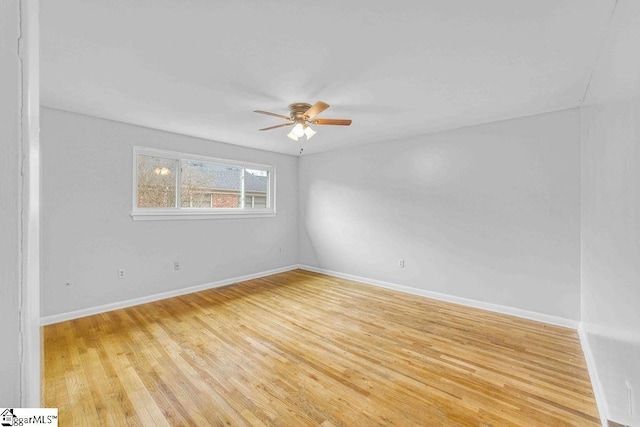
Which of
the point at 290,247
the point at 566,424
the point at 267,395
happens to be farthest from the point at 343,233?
the point at 566,424

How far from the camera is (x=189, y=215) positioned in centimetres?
418

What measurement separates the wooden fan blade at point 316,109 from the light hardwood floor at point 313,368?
7.15ft

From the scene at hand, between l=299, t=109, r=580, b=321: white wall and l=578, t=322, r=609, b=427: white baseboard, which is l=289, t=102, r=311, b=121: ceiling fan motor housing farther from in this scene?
l=578, t=322, r=609, b=427: white baseboard

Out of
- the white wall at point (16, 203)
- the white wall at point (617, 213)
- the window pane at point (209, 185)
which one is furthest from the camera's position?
the window pane at point (209, 185)

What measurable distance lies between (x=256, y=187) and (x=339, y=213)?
5.24ft

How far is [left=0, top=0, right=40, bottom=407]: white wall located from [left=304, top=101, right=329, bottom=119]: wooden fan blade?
2.17 meters

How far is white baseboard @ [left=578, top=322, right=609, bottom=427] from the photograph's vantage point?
70.1 inches

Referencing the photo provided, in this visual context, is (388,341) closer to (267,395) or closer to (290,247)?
(267,395)

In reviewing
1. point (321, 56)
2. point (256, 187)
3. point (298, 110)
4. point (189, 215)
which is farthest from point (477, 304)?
point (189, 215)

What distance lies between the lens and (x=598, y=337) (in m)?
2.05

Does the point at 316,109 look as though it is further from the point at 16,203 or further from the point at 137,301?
the point at 137,301

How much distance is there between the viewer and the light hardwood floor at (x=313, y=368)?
183 cm

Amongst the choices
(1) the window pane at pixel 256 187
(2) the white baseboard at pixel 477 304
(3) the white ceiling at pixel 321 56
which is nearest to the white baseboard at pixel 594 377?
(2) the white baseboard at pixel 477 304

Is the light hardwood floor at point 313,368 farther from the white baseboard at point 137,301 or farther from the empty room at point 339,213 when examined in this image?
the white baseboard at point 137,301
